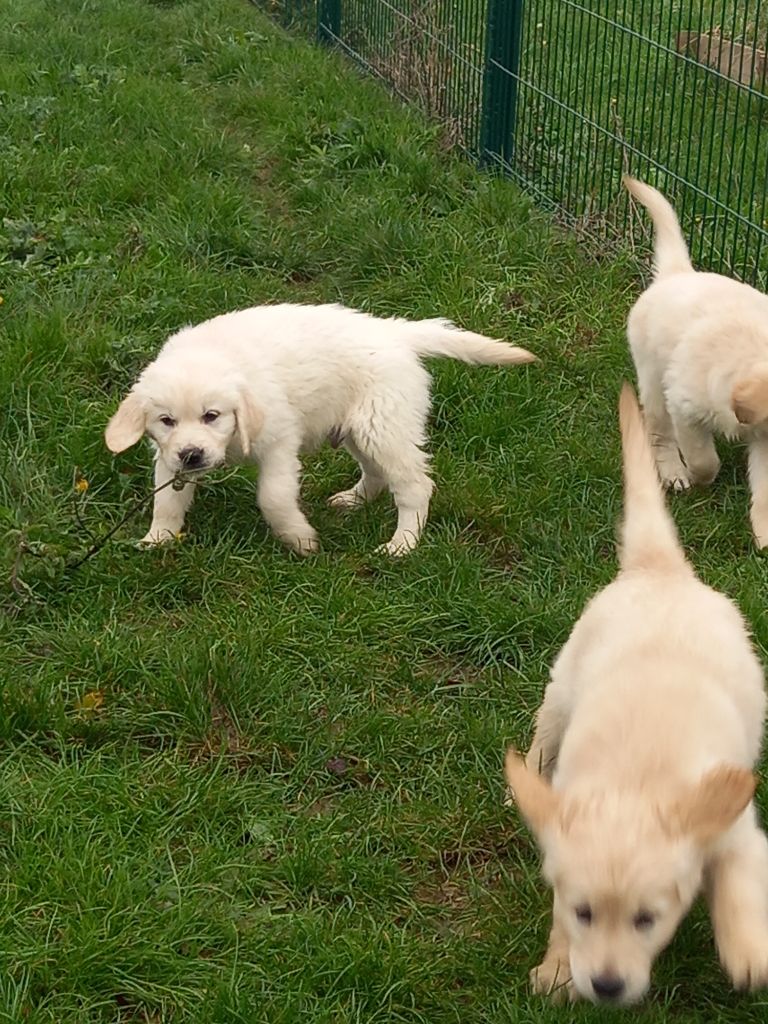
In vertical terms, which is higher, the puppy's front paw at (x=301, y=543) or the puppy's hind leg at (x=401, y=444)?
the puppy's hind leg at (x=401, y=444)

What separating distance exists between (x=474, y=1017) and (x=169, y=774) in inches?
39.5

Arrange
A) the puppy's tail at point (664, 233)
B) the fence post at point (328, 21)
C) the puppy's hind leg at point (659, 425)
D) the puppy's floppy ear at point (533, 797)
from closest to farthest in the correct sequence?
1. the puppy's floppy ear at point (533, 797)
2. the puppy's hind leg at point (659, 425)
3. the puppy's tail at point (664, 233)
4. the fence post at point (328, 21)

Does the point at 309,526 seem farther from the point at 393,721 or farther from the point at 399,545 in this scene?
the point at 393,721

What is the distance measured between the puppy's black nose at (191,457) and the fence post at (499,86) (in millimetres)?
3541

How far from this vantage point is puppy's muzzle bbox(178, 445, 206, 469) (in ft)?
13.0

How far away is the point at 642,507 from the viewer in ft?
9.96

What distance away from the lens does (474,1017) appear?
263cm

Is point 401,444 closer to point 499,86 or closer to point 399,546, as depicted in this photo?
point 399,546

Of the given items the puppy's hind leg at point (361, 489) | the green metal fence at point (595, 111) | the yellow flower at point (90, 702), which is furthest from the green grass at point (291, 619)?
the green metal fence at point (595, 111)

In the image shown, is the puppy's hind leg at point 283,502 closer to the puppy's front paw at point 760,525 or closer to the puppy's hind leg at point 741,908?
the puppy's front paw at point 760,525

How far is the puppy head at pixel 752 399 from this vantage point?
4.09m

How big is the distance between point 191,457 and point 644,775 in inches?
80.3

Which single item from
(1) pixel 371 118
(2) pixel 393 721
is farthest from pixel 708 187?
(2) pixel 393 721

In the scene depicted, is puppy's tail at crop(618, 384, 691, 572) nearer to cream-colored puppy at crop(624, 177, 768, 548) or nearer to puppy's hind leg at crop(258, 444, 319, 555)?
cream-colored puppy at crop(624, 177, 768, 548)
